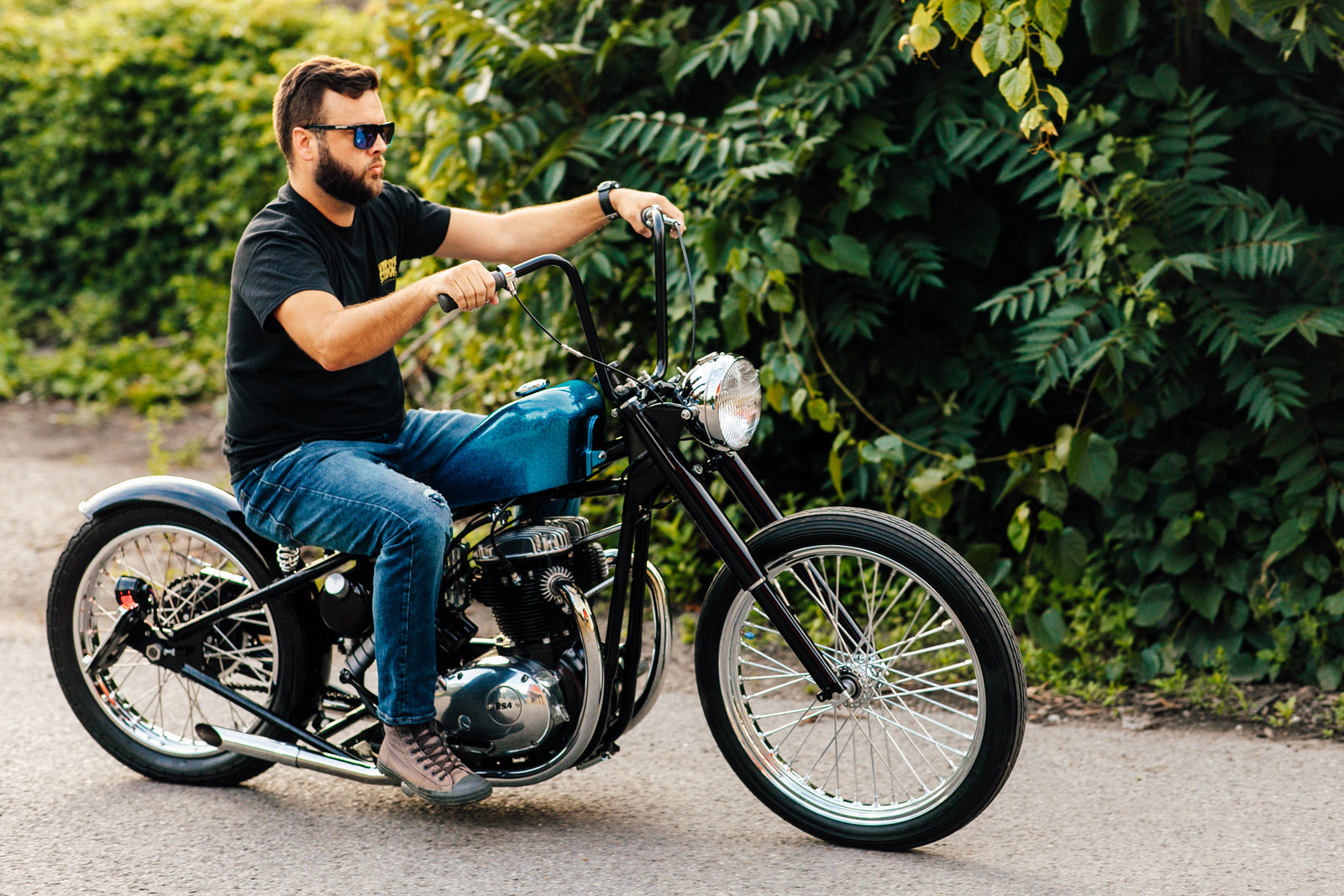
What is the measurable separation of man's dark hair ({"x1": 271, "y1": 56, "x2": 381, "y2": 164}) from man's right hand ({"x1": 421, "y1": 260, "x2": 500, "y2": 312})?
681 mm

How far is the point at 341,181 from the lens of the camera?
130 inches

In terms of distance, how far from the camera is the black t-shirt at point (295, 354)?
3174 mm

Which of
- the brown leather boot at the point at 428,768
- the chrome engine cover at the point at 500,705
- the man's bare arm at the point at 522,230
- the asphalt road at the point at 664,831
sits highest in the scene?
the man's bare arm at the point at 522,230

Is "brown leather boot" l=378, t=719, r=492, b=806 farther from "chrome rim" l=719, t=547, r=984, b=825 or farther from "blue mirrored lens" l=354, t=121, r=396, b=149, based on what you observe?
"blue mirrored lens" l=354, t=121, r=396, b=149

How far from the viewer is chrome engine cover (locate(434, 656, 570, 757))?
326 cm

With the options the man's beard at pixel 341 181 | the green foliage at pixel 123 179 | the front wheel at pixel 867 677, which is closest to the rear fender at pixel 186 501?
the man's beard at pixel 341 181

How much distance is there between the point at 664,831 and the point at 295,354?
154 cm

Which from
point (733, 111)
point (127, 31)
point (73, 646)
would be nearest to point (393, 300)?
point (73, 646)

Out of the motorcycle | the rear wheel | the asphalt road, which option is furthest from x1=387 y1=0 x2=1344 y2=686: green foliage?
the rear wheel

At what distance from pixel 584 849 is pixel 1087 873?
3.92 feet

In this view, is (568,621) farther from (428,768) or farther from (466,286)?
(466,286)

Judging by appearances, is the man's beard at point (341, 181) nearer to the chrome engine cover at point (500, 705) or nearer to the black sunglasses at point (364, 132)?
the black sunglasses at point (364, 132)

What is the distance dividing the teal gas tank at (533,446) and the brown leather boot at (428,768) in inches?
24.2

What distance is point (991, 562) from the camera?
455cm
